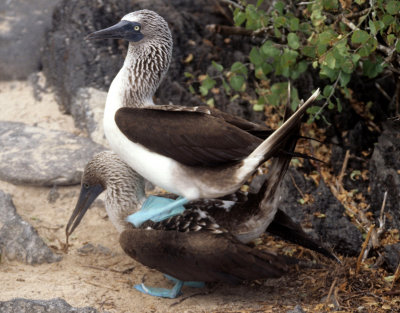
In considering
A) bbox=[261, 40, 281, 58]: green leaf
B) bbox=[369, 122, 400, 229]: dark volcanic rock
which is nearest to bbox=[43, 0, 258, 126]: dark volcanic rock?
bbox=[261, 40, 281, 58]: green leaf

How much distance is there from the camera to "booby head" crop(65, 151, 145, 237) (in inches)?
177

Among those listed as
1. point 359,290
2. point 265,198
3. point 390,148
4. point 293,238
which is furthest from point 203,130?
point 390,148

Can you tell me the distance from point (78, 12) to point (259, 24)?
2.39 m

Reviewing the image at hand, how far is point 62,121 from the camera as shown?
6.42 metres

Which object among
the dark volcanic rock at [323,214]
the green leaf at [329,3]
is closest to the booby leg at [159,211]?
the dark volcanic rock at [323,214]

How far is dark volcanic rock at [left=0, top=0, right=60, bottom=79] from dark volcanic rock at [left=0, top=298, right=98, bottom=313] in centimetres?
393

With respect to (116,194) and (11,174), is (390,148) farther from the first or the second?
(11,174)

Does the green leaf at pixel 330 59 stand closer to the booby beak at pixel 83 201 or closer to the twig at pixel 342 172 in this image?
the twig at pixel 342 172

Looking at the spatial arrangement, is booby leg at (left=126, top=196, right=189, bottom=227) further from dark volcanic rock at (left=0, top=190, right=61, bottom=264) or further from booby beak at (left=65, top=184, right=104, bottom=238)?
dark volcanic rock at (left=0, top=190, right=61, bottom=264)

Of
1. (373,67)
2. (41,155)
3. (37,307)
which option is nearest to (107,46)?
(41,155)

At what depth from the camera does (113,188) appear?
4547mm

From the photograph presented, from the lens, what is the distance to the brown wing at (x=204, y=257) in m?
3.93

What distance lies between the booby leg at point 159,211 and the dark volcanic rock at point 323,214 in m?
1.22

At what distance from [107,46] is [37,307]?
3.54m
